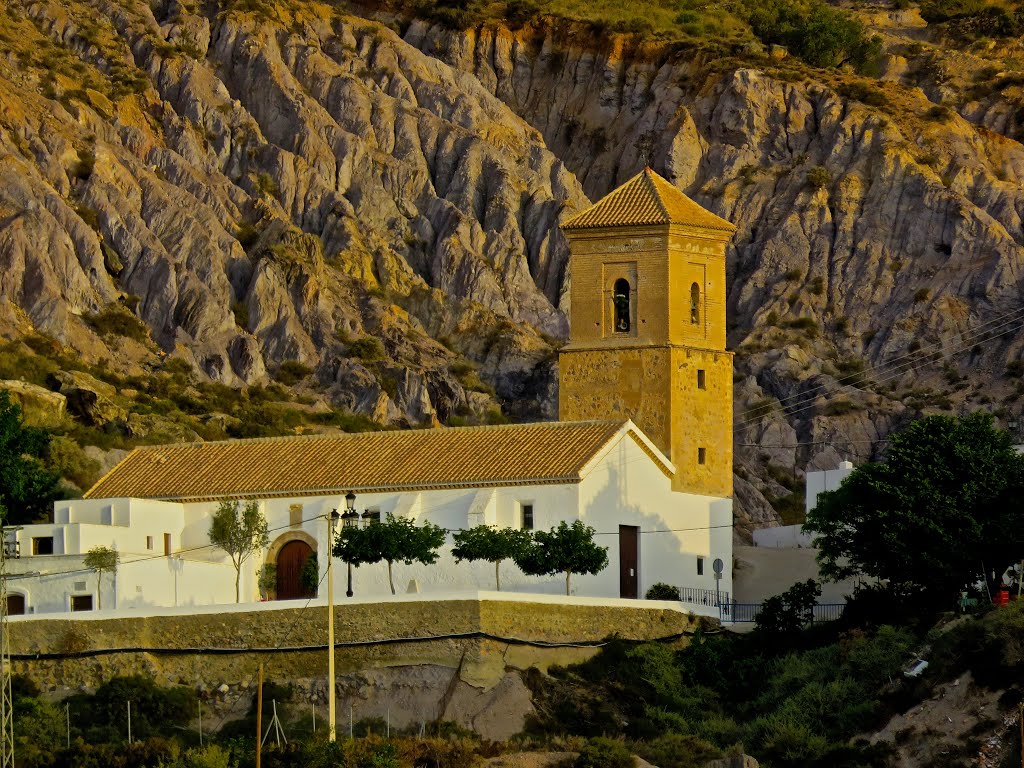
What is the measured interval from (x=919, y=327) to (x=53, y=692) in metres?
58.6

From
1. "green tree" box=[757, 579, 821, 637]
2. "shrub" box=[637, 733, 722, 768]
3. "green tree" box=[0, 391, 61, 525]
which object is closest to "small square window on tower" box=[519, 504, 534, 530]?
"green tree" box=[757, 579, 821, 637]

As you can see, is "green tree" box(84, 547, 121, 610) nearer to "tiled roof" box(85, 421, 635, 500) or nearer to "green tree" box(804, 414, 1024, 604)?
"tiled roof" box(85, 421, 635, 500)

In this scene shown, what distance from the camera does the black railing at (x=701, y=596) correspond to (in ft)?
224

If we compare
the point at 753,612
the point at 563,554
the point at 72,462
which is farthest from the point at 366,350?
the point at 563,554

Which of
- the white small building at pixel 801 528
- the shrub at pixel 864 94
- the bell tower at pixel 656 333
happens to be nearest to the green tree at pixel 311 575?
the bell tower at pixel 656 333

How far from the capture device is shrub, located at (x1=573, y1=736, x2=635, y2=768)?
186 ft

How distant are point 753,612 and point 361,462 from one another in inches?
463

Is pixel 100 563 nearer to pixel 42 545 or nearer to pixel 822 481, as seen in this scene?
pixel 42 545

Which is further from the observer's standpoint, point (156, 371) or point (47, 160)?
point (47, 160)

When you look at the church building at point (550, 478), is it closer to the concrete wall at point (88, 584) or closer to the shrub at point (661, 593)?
the concrete wall at point (88, 584)

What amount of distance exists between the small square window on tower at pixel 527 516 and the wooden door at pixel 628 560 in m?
2.40

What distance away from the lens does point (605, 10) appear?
138500 millimetres

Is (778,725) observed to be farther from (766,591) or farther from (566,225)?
(566,225)

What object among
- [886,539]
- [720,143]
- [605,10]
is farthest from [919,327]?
[886,539]
